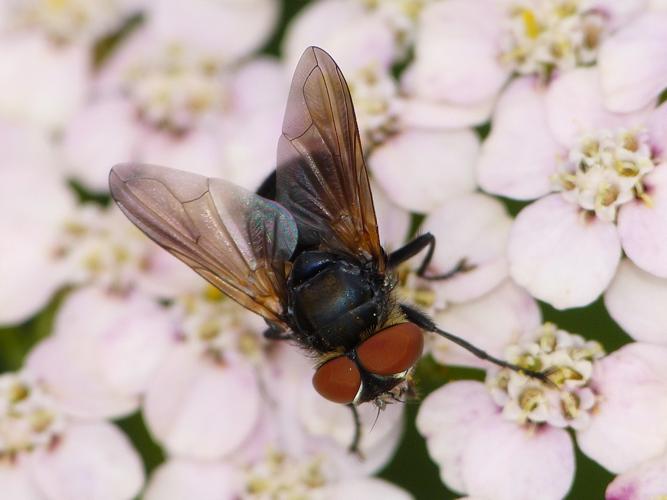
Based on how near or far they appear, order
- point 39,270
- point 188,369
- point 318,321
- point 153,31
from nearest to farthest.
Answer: point 318,321, point 188,369, point 39,270, point 153,31

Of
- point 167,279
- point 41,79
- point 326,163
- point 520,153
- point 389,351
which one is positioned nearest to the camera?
point 389,351

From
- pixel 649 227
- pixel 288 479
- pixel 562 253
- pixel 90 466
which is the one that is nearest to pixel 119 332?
pixel 90 466

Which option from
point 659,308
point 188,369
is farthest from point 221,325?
point 659,308

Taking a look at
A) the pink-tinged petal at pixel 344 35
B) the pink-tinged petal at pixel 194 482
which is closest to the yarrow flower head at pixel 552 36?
the pink-tinged petal at pixel 344 35

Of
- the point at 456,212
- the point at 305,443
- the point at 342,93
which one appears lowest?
the point at 305,443

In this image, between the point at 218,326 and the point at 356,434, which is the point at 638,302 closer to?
the point at 356,434

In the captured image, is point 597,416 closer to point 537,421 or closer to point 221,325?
point 537,421

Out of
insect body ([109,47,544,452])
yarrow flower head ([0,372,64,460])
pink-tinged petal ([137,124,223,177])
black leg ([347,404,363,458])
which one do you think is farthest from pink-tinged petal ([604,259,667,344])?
yarrow flower head ([0,372,64,460])
